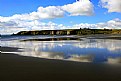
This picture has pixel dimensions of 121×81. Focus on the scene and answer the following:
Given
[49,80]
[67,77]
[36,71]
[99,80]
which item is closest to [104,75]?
[99,80]

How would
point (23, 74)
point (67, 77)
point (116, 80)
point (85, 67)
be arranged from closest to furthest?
point (116, 80) → point (67, 77) → point (23, 74) → point (85, 67)

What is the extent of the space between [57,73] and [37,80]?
6.96 feet

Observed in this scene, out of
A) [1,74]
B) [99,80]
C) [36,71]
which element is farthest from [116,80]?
[1,74]

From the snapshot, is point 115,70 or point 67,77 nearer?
point 67,77

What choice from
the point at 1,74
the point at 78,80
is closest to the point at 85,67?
the point at 78,80

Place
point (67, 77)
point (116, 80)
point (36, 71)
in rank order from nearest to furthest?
point (116, 80) < point (67, 77) < point (36, 71)

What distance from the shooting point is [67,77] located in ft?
42.8

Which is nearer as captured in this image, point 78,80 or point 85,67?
point 78,80

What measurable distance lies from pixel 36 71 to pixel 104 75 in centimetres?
434

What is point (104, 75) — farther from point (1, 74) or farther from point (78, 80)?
point (1, 74)

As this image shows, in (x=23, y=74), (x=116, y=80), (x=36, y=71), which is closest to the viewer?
(x=116, y=80)

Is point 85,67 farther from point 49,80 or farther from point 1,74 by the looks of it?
point 1,74

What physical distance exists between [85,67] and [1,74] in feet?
18.5

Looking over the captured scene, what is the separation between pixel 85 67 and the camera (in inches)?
635
